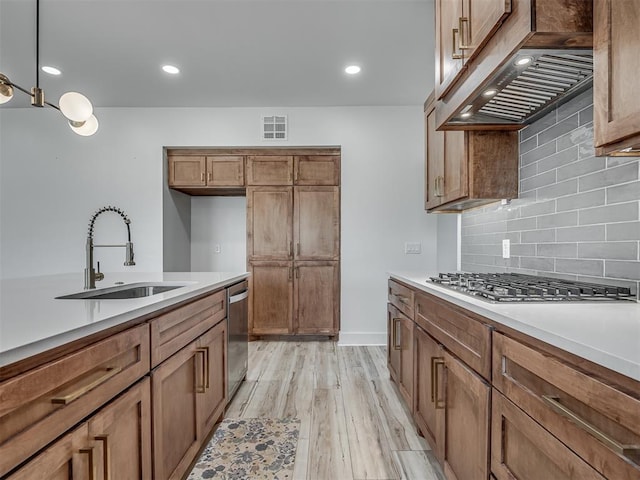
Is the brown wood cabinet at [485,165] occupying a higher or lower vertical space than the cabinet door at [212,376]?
higher

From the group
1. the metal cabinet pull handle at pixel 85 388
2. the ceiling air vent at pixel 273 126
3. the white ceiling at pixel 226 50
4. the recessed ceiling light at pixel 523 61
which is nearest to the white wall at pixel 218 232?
the ceiling air vent at pixel 273 126

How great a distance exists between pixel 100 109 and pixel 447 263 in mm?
4215

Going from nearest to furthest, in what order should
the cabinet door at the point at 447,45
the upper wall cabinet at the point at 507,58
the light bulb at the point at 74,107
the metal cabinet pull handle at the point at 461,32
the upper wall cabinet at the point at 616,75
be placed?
1. the upper wall cabinet at the point at 616,75
2. the upper wall cabinet at the point at 507,58
3. the metal cabinet pull handle at the point at 461,32
4. the cabinet door at the point at 447,45
5. the light bulb at the point at 74,107

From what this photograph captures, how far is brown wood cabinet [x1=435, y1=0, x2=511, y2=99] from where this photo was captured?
1.24 m

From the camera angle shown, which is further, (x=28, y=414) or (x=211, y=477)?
(x=211, y=477)

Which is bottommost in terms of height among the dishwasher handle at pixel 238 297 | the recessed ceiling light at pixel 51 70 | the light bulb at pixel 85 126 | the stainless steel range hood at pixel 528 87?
the dishwasher handle at pixel 238 297

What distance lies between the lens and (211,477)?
1669 millimetres

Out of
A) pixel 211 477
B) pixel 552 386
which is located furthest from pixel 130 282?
pixel 552 386

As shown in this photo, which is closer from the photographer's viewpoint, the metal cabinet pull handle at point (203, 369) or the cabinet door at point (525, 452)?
the cabinet door at point (525, 452)

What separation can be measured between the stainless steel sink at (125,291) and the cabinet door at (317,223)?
2005 mm

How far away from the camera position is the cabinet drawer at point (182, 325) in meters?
1.28

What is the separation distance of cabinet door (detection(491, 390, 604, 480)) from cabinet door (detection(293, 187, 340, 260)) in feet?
9.70

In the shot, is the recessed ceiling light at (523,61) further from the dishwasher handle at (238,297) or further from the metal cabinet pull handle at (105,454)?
the dishwasher handle at (238,297)

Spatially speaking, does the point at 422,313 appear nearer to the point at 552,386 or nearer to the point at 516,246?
the point at 516,246
